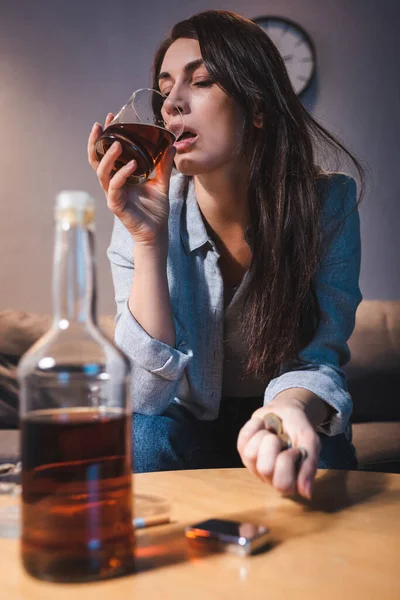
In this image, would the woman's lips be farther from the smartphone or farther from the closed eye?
the smartphone

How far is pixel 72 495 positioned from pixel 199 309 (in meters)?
1.07

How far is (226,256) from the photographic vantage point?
1.66m

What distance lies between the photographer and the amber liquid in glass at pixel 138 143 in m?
1.20

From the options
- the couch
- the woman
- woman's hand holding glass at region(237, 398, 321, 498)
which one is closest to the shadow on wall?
the couch

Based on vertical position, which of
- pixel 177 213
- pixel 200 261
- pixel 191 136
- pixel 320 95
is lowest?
pixel 200 261

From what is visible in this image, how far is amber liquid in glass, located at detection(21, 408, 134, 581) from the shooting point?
51cm

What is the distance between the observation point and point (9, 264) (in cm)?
328

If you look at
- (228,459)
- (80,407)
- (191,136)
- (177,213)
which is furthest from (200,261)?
(80,407)

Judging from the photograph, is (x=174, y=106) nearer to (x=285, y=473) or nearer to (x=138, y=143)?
(x=138, y=143)

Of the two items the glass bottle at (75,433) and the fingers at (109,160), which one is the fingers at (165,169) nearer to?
the fingers at (109,160)

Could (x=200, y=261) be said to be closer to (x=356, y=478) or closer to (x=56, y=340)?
(x=356, y=478)

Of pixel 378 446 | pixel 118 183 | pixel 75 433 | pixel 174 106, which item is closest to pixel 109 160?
pixel 118 183

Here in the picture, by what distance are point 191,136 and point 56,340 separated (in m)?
1.03

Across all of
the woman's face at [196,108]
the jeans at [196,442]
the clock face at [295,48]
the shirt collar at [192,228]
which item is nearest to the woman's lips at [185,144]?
the woman's face at [196,108]
